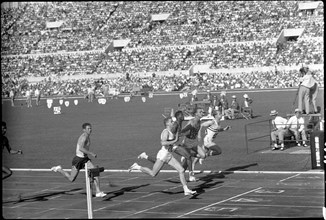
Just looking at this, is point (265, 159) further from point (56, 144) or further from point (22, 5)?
point (22, 5)

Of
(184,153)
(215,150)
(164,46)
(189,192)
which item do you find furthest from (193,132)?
(164,46)

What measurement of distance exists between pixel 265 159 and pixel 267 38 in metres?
50.9

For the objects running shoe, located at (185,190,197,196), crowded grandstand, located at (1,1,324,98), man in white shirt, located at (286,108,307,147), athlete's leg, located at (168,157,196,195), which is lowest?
running shoe, located at (185,190,197,196)

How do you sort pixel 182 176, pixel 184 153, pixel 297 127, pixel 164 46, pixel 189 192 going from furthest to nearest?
pixel 164 46
pixel 297 127
pixel 184 153
pixel 189 192
pixel 182 176

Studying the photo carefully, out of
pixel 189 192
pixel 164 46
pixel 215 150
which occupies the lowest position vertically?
pixel 189 192

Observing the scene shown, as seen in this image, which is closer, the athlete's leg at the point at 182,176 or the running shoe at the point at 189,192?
the athlete's leg at the point at 182,176

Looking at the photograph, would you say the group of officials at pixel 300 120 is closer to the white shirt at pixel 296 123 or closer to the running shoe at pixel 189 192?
the white shirt at pixel 296 123

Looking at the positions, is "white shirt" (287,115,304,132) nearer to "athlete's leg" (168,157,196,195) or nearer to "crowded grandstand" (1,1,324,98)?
"athlete's leg" (168,157,196,195)

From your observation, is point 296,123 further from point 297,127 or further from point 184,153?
point 184,153

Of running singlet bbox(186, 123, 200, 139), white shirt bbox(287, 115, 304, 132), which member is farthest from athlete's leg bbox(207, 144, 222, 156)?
white shirt bbox(287, 115, 304, 132)

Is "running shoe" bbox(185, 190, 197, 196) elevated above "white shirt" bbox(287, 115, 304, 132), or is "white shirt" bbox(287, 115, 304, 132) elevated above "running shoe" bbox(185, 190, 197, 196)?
"white shirt" bbox(287, 115, 304, 132)

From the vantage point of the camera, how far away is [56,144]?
95.8 feet

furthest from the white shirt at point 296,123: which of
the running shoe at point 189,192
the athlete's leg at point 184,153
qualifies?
the running shoe at point 189,192

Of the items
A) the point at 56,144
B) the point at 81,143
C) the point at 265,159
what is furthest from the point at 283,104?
the point at 81,143
